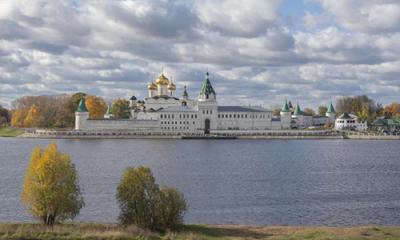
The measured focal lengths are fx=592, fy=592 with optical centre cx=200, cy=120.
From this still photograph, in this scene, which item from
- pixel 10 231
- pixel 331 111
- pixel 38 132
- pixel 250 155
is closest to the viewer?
pixel 10 231

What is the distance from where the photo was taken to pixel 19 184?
3269cm

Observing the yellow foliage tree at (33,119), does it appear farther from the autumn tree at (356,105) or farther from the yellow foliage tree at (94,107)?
the autumn tree at (356,105)

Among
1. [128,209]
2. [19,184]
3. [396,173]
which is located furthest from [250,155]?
[128,209]

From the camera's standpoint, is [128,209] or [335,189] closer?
[128,209]

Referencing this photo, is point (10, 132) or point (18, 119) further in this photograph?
point (18, 119)

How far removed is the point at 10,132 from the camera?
102812mm

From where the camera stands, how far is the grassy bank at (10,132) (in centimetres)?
9881

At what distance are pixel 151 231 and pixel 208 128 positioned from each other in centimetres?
7960

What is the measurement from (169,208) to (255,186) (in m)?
14.6

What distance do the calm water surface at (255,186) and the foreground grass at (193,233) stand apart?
3022mm

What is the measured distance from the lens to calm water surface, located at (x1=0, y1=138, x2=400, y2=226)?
2405 cm

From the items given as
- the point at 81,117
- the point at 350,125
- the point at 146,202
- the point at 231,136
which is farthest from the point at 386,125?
the point at 146,202

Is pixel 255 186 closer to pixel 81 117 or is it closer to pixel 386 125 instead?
pixel 81 117

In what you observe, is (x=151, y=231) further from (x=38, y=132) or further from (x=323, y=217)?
(x=38, y=132)
